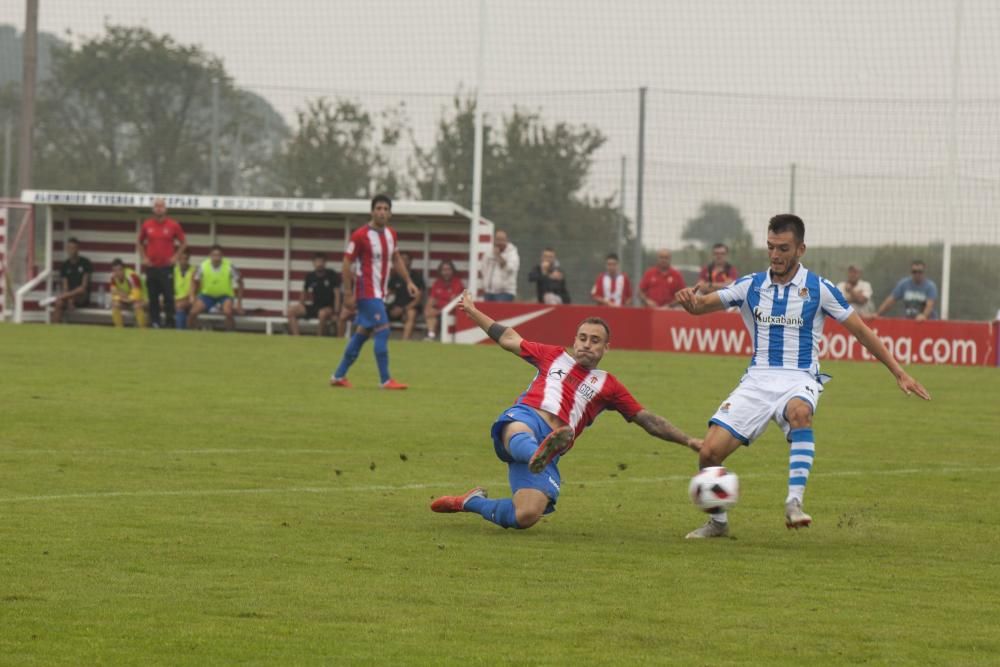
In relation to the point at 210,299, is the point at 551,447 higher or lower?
lower

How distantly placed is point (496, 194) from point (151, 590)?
26030 millimetres

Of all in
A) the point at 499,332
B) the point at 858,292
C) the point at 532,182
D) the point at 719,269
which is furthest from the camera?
the point at 532,182

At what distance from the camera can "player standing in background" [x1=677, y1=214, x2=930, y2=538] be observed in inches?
351

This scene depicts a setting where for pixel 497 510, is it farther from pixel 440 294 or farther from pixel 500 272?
pixel 440 294

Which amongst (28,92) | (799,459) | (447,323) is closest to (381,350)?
(799,459)

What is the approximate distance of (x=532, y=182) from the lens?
3212 centimetres

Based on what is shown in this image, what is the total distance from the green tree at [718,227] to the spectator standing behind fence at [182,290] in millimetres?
9455

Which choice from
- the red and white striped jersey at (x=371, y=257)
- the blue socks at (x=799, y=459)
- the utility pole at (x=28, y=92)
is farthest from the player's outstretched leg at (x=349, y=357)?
the utility pole at (x=28, y=92)

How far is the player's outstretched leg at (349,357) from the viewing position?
60.2 ft

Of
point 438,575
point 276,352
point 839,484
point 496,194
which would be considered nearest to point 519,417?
point 438,575

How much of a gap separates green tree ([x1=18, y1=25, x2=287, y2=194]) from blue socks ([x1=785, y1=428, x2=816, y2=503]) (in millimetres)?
27265

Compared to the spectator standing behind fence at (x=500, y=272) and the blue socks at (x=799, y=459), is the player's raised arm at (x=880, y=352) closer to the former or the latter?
the blue socks at (x=799, y=459)

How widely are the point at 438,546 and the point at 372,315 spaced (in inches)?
410

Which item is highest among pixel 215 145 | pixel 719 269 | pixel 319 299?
pixel 215 145
